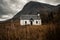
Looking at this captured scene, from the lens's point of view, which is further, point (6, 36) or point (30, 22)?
point (30, 22)

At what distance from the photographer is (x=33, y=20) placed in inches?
872

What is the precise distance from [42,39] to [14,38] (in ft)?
4.65

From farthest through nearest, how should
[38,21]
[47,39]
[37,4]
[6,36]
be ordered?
[37,4] → [38,21] → [6,36] → [47,39]

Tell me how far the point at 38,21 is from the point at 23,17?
6.86 ft

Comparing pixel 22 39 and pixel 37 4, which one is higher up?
pixel 37 4

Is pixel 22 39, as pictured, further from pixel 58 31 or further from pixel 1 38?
pixel 58 31

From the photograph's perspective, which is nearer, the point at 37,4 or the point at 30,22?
the point at 30,22

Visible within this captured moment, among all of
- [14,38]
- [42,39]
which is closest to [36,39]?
[42,39]

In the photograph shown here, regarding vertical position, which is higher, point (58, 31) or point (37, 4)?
point (37, 4)

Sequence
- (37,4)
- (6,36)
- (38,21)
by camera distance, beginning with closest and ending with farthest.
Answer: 1. (6,36)
2. (38,21)
3. (37,4)

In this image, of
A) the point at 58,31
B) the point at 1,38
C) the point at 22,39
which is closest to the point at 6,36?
the point at 1,38

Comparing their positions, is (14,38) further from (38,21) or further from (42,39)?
(38,21)

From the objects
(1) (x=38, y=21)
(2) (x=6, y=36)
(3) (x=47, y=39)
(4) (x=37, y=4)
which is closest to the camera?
(3) (x=47, y=39)

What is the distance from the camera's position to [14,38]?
28.1 feet
